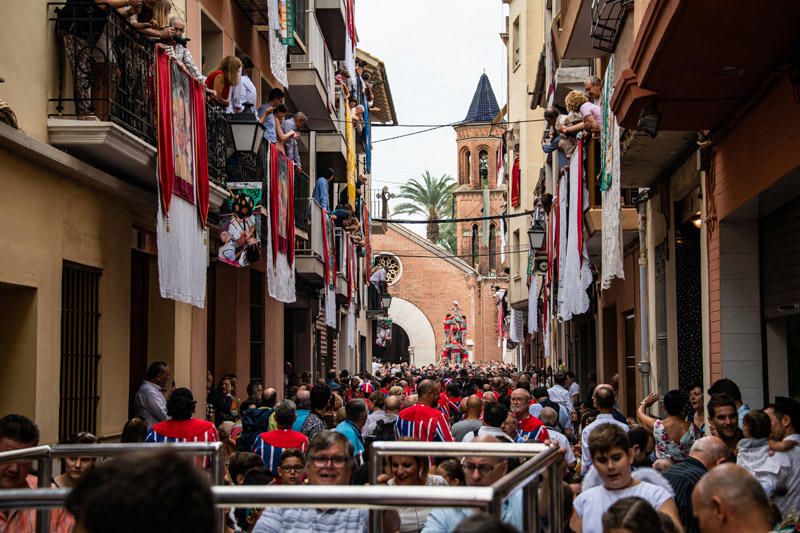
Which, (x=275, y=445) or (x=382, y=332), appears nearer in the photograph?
(x=275, y=445)

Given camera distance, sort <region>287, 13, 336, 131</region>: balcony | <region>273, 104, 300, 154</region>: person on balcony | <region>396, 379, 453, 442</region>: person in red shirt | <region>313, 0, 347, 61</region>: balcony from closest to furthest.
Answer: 1. <region>396, 379, 453, 442</region>: person in red shirt
2. <region>273, 104, 300, 154</region>: person on balcony
3. <region>287, 13, 336, 131</region>: balcony
4. <region>313, 0, 347, 61</region>: balcony

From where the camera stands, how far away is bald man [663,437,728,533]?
668 centimetres

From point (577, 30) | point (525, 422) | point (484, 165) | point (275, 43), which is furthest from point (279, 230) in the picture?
point (484, 165)

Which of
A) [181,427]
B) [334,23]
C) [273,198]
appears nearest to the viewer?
[181,427]

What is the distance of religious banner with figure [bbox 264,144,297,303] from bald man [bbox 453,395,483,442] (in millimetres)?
6015

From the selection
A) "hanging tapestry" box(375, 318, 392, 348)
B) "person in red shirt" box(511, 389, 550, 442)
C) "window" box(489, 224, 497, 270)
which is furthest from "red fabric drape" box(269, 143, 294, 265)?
"window" box(489, 224, 497, 270)

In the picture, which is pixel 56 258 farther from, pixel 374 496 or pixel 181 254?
pixel 374 496

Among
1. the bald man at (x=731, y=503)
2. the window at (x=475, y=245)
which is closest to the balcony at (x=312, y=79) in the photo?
the bald man at (x=731, y=503)

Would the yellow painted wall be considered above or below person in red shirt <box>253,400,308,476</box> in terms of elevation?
above

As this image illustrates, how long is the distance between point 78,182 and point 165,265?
1.25 metres

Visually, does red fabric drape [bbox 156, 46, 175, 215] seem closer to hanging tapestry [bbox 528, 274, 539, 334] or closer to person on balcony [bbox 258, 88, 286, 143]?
person on balcony [bbox 258, 88, 286, 143]

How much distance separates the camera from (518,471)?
143 inches

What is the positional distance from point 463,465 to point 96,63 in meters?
7.57

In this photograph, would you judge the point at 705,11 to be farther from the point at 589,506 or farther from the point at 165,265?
the point at 165,265
